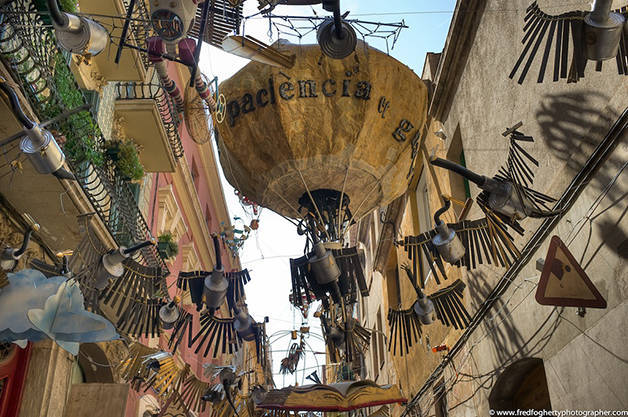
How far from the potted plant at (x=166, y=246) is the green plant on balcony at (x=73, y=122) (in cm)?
445

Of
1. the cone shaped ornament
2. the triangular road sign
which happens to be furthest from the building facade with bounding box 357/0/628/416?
the cone shaped ornament

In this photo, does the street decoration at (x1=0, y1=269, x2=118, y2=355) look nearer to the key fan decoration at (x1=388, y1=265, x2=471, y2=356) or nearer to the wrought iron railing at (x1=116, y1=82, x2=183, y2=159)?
the key fan decoration at (x1=388, y1=265, x2=471, y2=356)

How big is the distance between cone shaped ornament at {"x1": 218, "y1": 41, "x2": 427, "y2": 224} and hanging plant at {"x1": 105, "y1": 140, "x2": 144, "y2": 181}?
4935 millimetres

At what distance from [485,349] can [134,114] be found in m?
8.39

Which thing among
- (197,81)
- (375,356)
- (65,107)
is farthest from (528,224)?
(375,356)

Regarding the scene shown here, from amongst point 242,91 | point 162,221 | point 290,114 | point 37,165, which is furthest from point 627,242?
point 162,221

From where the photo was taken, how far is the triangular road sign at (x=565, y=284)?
4.23m

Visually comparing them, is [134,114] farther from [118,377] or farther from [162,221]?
[118,377]

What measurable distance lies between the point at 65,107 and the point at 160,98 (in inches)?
216

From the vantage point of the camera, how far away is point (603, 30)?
131 inches

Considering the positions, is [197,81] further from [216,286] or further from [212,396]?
[212,396]

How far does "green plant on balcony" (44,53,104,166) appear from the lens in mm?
8273

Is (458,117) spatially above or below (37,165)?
above

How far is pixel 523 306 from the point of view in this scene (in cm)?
619
